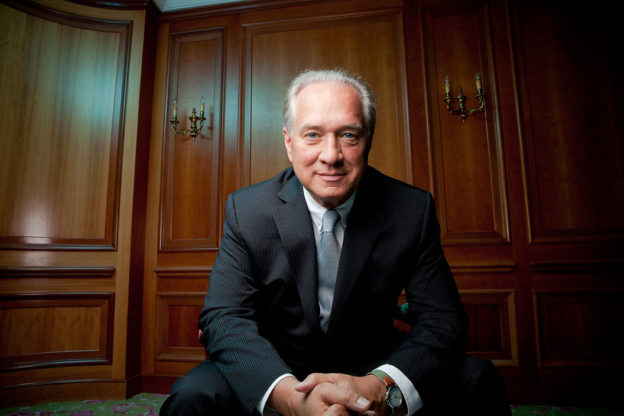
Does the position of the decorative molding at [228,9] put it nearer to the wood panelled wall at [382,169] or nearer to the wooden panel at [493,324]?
the wood panelled wall at [382,169]

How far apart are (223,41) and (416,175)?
6.90 feet

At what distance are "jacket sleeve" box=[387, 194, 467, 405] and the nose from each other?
0.40 metres

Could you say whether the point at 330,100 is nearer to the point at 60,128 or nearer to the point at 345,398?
the point at 345,398

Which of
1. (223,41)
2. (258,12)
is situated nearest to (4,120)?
(223,41)

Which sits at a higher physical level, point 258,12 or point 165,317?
point 258,12

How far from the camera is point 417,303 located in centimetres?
129

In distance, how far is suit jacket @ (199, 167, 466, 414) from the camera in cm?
123

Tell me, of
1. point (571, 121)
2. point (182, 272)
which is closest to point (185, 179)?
point (182, 272)

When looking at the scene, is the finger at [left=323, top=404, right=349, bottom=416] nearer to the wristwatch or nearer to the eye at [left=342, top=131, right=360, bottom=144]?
the wristwatch

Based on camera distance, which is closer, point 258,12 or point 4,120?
point 4,120

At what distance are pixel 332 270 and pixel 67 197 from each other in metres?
2.60

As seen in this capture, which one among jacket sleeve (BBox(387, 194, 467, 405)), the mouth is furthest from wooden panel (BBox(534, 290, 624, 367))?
the mouth

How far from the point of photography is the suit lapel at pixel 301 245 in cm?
125

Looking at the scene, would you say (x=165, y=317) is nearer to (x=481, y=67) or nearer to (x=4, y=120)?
(x=4, y=120)
